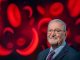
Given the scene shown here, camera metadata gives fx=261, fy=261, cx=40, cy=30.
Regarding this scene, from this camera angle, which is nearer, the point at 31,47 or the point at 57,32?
the point at 57,32

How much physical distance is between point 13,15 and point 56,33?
1264mm

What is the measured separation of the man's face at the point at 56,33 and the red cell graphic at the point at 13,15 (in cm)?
121

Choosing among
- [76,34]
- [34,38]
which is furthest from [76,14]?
[34,38]

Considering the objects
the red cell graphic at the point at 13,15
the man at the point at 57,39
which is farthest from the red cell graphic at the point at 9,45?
the man at the point at 57,39

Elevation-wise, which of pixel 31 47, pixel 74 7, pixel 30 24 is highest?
pixel 74 7

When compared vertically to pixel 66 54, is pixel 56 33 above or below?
above

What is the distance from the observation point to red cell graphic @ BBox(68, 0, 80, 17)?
2816 millimetres

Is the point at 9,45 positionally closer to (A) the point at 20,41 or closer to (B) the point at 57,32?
(A) the point at 20,41

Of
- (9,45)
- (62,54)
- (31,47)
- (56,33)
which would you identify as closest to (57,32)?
(56,33)

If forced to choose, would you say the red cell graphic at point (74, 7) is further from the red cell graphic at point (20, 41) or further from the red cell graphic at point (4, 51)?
the red cell graphic at point (4, 51)

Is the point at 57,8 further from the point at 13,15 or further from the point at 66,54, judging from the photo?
the point at 66,54

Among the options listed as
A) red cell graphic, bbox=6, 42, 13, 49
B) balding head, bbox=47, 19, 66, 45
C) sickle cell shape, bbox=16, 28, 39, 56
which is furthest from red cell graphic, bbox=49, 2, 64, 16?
balding head, bbox=47, 19, 66, 45

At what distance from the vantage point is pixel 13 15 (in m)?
2.89

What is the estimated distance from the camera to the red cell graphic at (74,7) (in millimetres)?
2816
